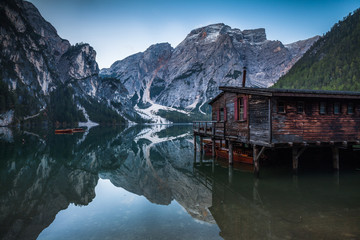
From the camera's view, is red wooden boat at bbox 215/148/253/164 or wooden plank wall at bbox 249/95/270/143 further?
red wooden boat at bbox 215/148/253/164

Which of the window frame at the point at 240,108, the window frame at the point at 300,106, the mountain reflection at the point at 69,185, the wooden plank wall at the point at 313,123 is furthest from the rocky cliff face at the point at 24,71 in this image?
the window frame at the point at 300,106

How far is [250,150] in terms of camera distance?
931 inches

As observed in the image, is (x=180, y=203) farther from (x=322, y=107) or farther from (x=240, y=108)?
(x=322, y=107)

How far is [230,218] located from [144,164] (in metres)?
18.3

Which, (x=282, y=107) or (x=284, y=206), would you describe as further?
(x=282, y=107)

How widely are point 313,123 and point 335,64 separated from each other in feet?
375

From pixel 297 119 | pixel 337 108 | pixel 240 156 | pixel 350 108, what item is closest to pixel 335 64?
pixel 350 108

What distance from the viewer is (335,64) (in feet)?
355

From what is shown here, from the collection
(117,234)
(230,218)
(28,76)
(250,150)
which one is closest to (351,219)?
(230,218)

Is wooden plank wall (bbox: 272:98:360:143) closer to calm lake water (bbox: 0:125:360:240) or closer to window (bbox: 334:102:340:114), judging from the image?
window (bbox: 334:102:340:114)

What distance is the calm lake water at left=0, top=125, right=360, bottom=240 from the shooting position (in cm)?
966

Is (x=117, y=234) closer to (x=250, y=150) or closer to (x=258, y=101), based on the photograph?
(x=258, y=101)

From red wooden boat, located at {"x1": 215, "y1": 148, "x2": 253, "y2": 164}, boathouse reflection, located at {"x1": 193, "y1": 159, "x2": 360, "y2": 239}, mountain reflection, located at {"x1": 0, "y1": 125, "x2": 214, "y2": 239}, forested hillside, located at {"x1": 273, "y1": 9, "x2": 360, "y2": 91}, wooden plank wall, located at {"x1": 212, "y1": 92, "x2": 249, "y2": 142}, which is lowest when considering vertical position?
mountain reflection, located at {"x1": 0, "y1": 125, "x2": 214, "y2": 239}

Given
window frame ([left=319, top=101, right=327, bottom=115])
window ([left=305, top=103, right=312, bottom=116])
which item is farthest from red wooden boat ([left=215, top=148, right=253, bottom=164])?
window frame ([left=319, top=101, right=327, bottom=115])
